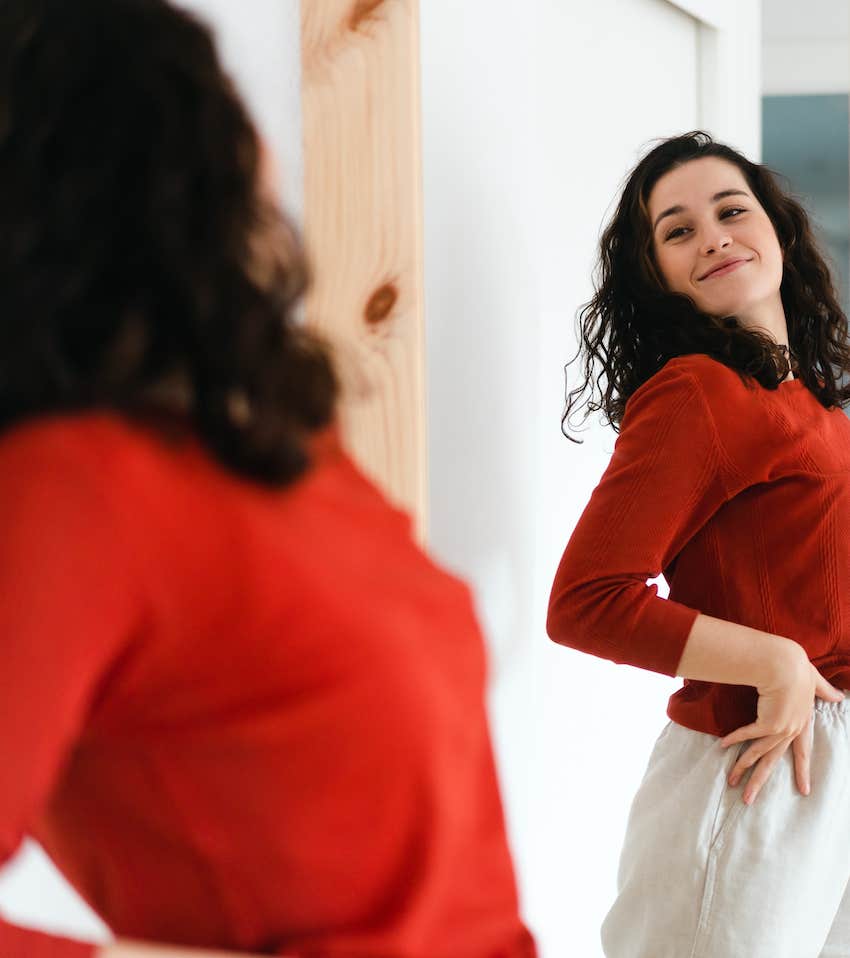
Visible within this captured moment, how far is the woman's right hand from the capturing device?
117cm

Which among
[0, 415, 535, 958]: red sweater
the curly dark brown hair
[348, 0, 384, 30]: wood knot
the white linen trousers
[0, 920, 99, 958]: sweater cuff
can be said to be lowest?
the white linen trousers

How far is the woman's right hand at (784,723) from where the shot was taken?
1.17 meters

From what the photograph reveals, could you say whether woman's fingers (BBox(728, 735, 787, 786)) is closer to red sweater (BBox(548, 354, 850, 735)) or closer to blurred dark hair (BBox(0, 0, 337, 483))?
red sweater (BBox(548, 354, 850, 735))

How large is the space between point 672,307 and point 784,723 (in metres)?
0.53

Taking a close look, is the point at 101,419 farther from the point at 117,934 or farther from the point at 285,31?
the point at 285,31

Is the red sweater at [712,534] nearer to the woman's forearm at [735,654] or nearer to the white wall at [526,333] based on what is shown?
the woman's forearm at [735,654]

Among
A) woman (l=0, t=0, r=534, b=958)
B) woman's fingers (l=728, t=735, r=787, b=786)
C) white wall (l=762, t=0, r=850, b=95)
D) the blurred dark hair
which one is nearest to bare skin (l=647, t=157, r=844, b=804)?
woman's fingers (l=728, t=735, r=787, b=786)

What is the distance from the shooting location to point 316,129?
1.00m

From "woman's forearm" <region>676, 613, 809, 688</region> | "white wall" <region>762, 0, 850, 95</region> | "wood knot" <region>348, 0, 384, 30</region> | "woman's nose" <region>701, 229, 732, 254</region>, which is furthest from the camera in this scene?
"white wall" <region>762, 0, 850, 95</region>

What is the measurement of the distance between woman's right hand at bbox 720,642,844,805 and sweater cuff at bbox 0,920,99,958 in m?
0.83

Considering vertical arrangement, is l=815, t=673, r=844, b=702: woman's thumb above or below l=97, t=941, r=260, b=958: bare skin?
below

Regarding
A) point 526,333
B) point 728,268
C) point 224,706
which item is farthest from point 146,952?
point 728,268

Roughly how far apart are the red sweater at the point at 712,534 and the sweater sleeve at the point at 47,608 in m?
0.80

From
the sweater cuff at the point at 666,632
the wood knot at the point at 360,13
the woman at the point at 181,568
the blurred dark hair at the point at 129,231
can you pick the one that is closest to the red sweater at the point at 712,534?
the sweater cuff at the point at 666,632
